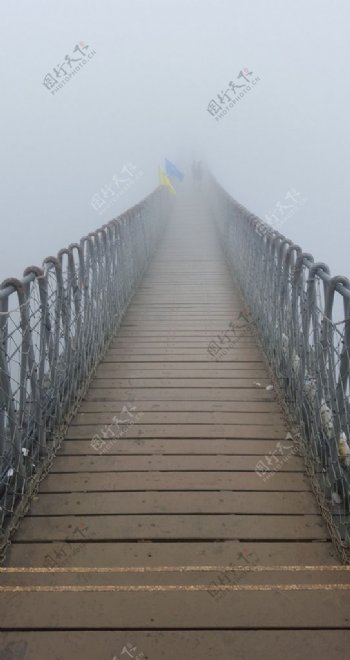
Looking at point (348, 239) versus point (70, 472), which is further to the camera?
point (348, 239)

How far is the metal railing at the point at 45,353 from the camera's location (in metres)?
2.50

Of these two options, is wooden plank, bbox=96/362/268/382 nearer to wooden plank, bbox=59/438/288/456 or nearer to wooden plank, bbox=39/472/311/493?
wooden plank, bbox=59/438/288/456

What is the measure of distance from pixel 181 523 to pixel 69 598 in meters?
0.77

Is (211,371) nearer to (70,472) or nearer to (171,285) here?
(70,472)

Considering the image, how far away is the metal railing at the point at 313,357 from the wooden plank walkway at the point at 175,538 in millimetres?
127

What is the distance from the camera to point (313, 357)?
317 cm

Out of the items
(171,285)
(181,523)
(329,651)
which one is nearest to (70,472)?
(181,523)

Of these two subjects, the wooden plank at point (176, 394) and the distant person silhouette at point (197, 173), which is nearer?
the wooden plank at point (176, 394)

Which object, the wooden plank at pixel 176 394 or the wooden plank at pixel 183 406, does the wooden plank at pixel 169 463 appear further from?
the wooden plank at pixel 176 394

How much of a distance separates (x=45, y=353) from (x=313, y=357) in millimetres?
1667

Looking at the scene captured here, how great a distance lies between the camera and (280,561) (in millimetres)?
2303

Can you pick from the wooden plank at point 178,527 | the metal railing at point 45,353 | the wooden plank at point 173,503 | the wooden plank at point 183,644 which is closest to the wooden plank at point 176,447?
the metal railing at point 45,353

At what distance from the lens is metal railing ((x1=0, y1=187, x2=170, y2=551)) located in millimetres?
2504

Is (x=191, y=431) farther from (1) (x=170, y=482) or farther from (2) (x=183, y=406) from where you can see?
(1) (x=170, y=482)
